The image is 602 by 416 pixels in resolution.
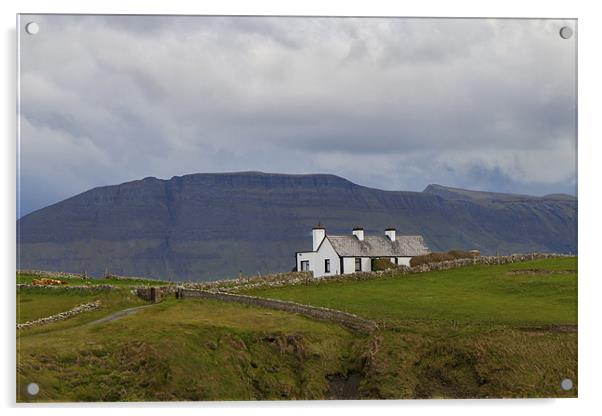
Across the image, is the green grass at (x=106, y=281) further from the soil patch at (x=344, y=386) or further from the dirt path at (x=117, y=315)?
the soil patch at (x=344, y=386)

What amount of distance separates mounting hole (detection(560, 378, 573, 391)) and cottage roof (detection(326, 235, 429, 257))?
2221 centimetres

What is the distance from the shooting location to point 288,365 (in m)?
28.1

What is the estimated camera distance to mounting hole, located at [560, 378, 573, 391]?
26266mm

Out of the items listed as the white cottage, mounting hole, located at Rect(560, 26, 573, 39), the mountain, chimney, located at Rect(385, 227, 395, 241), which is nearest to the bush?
the white cottage

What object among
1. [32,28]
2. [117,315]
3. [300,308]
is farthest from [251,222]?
[32,28]

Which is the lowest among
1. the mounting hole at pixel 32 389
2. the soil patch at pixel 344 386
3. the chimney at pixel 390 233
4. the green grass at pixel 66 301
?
the soil patch at pixel 344 386

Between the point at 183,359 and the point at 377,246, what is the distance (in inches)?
954

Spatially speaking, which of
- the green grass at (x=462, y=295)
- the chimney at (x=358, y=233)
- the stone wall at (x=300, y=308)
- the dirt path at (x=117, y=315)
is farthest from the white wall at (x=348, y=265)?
the dirt path at (x=117, y=315)

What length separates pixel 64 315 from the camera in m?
31.5

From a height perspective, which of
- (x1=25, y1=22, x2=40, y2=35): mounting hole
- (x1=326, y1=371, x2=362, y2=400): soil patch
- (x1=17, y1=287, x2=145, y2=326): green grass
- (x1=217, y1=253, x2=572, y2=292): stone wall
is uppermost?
(x1=25, y1=22, x2=40, y2=35): mounting hole

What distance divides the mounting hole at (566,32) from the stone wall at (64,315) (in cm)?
1823

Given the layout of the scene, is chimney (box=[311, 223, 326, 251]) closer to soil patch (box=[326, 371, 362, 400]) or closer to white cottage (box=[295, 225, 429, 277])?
white cottage (box=[295, 225, 429, 277])

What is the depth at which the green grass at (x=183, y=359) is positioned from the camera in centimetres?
2558

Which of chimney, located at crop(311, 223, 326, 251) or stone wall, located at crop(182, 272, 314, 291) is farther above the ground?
chimney, located at crop(311, 223, 326, 251)
